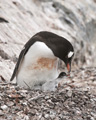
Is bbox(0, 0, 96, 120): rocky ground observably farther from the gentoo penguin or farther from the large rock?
the gentoo penguin

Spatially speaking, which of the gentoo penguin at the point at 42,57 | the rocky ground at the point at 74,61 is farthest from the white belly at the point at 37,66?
the rocky ground at the point at 74,61

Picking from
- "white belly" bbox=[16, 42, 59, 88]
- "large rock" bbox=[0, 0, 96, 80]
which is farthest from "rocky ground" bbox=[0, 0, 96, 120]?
"white belly" bbox=[16, 42, 59, 88]

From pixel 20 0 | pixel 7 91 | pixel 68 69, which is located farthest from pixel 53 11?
pixel 7 91

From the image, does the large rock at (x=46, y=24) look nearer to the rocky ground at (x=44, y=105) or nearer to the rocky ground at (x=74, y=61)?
the rocky ground at (x=74, y=61)

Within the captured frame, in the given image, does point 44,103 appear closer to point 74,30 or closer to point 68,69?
point 68,69

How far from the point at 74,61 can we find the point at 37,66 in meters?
4.26

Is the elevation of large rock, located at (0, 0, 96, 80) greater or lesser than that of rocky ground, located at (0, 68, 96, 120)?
greater

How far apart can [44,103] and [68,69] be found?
0.88 metres

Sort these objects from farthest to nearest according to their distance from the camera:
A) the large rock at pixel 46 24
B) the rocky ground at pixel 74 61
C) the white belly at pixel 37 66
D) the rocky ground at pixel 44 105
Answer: the large rock at pixel 46 24 → the white belly at pixel 37 66 → the rocky ground at pixel 74 61 → the rocky ground at pixel 44 105

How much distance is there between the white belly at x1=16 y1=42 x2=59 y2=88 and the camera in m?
4.35

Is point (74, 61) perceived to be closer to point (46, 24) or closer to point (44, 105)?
point (46, 24)

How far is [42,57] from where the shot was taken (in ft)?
14.3

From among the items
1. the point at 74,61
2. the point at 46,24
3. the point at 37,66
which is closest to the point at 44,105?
the point at 37,66

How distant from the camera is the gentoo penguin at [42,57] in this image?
4.37 m
